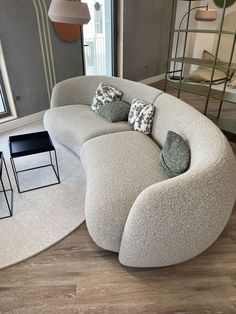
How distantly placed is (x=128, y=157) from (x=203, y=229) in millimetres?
820

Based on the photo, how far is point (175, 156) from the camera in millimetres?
1630

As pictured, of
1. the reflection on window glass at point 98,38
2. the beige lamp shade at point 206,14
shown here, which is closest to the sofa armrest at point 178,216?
the reflection on window glass at point 98,38

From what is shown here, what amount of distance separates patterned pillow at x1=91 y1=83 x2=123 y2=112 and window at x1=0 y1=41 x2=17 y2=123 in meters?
1.35

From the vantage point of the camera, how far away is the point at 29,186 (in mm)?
2279

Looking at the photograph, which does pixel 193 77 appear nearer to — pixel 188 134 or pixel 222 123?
pixel 222 123

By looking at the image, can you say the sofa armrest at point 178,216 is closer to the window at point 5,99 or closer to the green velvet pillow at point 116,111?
the green velvet pillow at point 116,111

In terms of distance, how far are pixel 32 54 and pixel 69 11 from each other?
1.80 meters

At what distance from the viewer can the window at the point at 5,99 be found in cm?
319

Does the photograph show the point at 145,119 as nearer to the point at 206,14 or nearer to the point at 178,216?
the point at 178,216

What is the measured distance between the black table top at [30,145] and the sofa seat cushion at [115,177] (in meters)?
0.38

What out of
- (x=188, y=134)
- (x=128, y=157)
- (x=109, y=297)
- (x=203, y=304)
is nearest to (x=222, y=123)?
(x=188, y=134)

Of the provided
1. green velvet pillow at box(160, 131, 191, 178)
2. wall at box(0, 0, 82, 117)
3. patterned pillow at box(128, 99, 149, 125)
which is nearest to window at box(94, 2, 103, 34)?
wall at box(0, 0, 82, 117)

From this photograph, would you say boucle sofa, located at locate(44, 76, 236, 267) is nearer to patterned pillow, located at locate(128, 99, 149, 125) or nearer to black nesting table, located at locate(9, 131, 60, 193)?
patterned pillow, located at locate(128, 99, 149, 125)

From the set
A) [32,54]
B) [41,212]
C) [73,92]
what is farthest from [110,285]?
[32,54]
